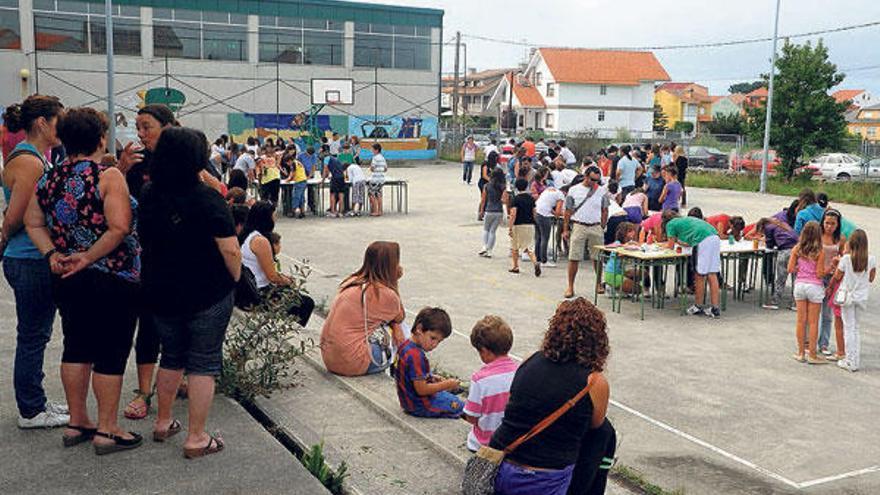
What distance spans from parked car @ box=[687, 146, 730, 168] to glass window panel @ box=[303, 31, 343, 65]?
18773 millimetres

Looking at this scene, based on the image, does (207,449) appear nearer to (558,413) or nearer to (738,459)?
(558,413)

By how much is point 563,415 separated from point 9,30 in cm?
4008

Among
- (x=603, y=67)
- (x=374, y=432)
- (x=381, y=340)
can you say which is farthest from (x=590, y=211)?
(x=603, y=67)

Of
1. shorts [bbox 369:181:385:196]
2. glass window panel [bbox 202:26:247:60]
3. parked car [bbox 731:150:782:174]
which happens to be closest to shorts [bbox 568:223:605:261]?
shorts [bbox 369:181:385:196]

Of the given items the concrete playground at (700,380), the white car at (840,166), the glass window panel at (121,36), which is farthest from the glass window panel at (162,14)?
the white car at (840,166)

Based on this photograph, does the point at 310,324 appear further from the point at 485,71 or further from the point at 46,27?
the point at 485,71

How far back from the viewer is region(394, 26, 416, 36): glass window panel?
4631 centimetres

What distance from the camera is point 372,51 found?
45.7 m

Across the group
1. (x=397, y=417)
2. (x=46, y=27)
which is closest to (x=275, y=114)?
(x=46, y=27)

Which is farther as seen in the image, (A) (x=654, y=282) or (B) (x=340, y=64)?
(B) (x=340, y=64)

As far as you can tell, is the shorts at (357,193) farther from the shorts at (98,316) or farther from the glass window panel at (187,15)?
the glass window panel at (187,15)

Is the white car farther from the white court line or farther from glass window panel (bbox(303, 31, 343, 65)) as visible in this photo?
the white court line

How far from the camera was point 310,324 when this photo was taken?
9297 mm

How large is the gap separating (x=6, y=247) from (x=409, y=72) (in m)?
42.3
